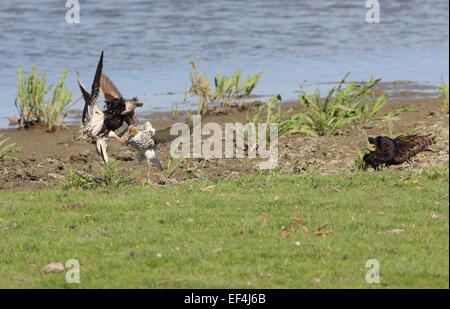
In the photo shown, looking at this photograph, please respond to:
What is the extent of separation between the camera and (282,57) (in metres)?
21.3

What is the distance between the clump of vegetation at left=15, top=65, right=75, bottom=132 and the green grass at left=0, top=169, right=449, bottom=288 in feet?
14.0

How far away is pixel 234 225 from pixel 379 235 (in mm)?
1422

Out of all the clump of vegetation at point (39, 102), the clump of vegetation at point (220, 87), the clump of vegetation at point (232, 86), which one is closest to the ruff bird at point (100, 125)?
the clump of vegetation at point (39, 102)

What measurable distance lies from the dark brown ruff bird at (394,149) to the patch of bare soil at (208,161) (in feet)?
1.85

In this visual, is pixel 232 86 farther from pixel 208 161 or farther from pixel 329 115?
pixel 208 161

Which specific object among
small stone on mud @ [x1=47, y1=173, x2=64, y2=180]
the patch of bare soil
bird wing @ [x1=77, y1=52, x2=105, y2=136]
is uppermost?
bird wing @ [x1=77, y1=52, x2=105, y2=136]

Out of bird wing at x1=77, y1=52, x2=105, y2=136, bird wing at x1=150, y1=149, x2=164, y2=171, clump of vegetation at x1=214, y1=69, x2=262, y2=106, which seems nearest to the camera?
bird wing at x1=77, y1=52, x2=105, y2=136

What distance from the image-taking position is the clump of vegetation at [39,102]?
14664 mm

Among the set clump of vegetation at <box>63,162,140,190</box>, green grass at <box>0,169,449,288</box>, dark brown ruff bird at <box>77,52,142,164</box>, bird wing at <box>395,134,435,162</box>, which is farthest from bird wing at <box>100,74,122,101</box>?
bird wing at <box>395,134,435,162</box>

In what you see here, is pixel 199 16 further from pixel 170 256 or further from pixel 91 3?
pixel 170 256

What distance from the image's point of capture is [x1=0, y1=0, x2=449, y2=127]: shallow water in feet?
62.8

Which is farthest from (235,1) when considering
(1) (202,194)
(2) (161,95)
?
(1) (202,194)

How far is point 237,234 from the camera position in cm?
858

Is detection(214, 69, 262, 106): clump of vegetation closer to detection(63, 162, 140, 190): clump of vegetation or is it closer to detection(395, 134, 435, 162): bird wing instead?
detection(395, 134, 435, 162): bird wing
